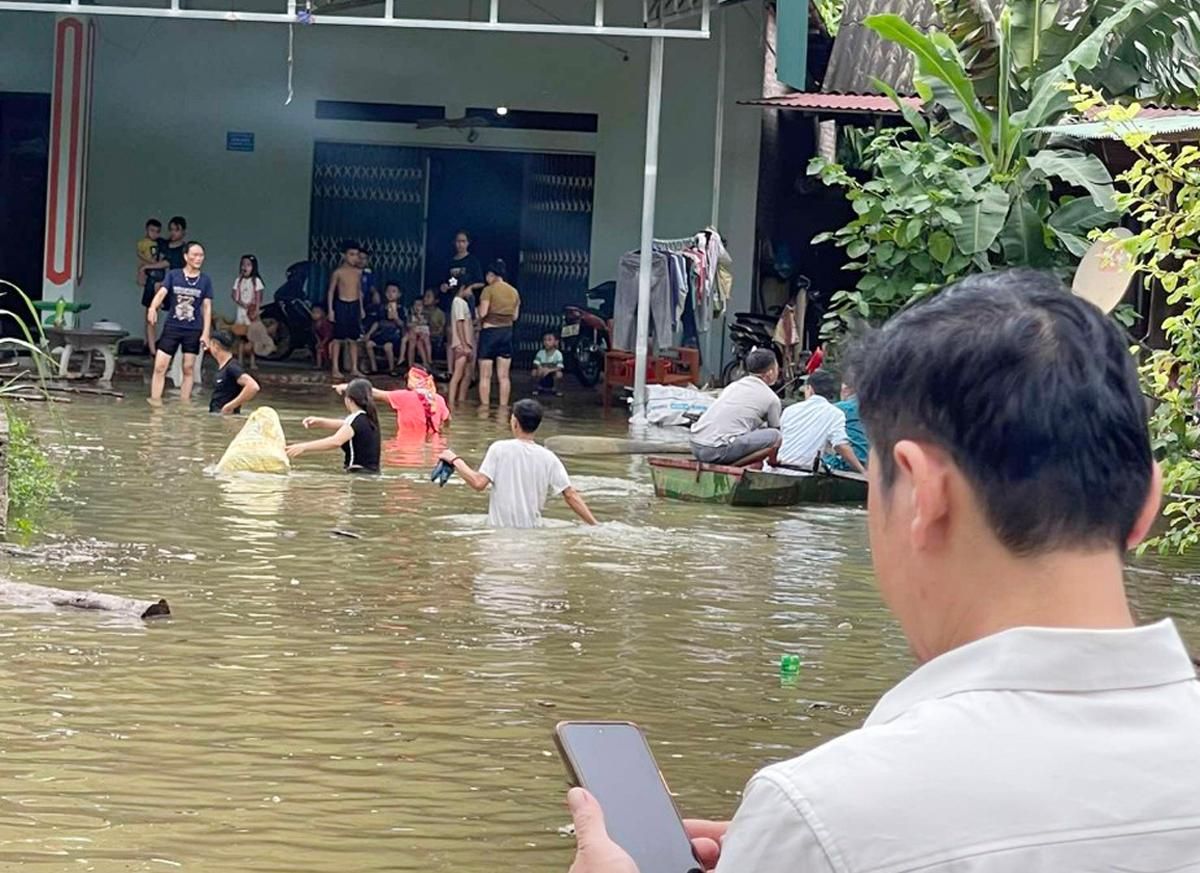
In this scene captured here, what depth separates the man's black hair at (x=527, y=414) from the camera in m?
11.0

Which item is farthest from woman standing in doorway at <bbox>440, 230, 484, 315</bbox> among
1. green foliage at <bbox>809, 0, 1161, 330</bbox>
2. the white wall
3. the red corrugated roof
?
green foliage at <bbox>809, 0, 1161, 330</bbox>

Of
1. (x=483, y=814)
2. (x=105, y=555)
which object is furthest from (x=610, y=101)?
(x=483, y=814)

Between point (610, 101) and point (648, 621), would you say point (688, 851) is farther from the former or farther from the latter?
point (610, 101)

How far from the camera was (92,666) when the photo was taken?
24.2ft

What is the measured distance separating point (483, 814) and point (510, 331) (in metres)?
15.2

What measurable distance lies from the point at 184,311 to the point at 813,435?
7648mm

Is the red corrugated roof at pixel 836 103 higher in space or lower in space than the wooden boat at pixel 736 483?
higher

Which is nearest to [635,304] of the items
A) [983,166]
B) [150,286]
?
[983,166]

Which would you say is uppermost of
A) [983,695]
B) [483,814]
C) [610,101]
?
[610,101]

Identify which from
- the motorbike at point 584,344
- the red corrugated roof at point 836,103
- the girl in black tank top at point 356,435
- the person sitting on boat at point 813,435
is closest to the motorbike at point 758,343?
the motorbike at point 584,344

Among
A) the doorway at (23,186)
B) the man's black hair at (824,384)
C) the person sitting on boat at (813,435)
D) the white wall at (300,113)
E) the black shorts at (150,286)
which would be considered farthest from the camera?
the doorway at (23,186)

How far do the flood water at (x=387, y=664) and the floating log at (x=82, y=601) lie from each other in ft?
0.38

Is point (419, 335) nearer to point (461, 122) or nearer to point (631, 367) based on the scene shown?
point (461, 122)

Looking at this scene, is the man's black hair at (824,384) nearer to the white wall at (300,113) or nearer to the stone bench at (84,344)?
the white wall at (300,113)
